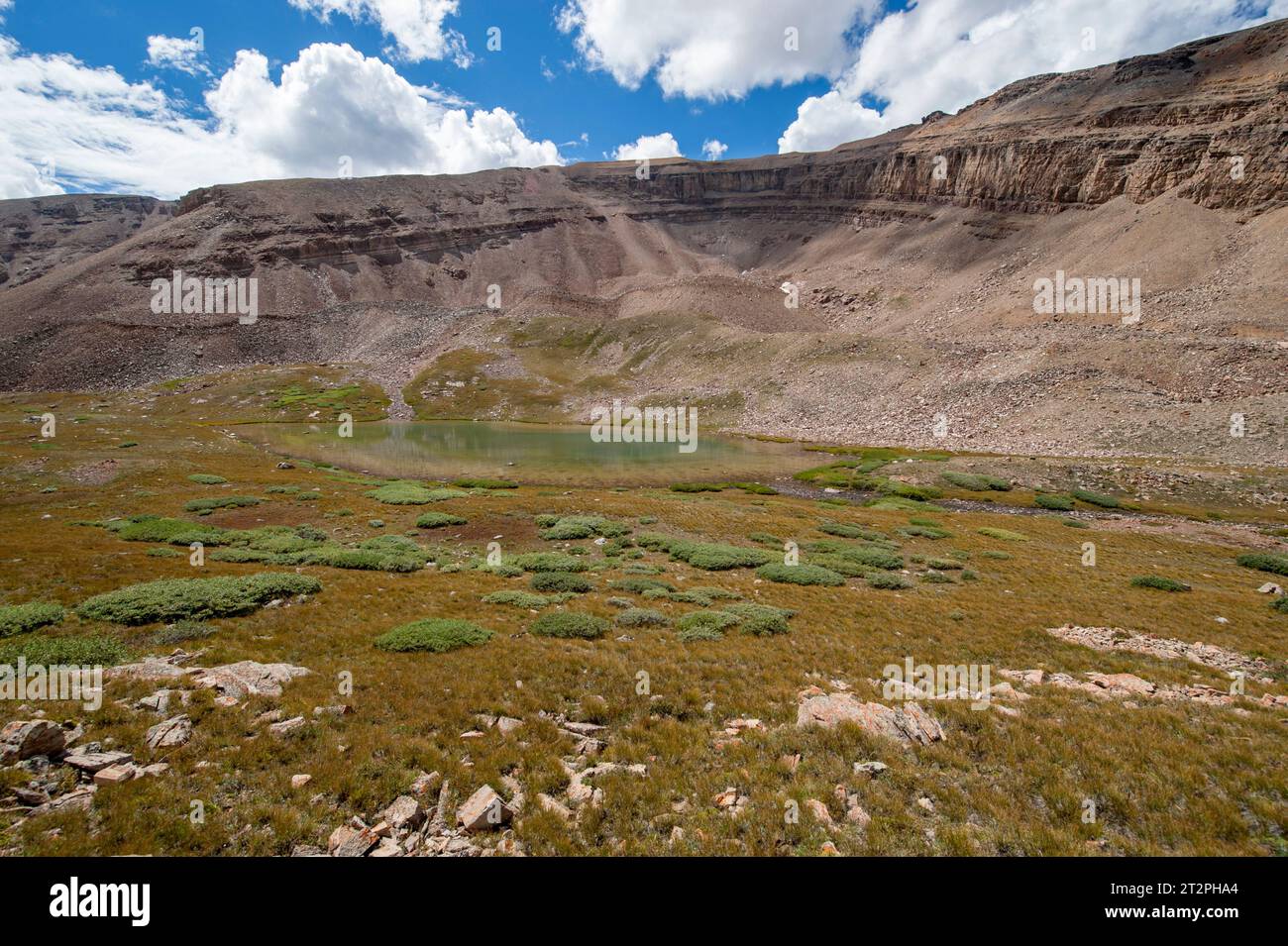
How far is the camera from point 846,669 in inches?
523

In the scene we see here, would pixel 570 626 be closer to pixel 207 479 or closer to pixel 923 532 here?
pixel 923 532

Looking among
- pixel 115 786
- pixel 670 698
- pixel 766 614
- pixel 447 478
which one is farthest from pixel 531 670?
pixel 447 478

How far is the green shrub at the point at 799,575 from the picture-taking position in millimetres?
21297

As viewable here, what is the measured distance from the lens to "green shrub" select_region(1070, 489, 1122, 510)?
139 ft

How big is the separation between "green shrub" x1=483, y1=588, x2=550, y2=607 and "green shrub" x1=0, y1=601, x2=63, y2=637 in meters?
10.3

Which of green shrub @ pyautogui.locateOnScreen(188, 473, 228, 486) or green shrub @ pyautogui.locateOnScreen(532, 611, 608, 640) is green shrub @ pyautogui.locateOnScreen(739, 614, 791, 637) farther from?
green shrub @ pyautogui.locateOnScreen(188, 473, 228, 486)

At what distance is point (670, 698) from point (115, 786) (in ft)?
29.2

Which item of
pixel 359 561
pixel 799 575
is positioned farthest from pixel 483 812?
pixel 799 575

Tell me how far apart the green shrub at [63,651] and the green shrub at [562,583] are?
10927 mm

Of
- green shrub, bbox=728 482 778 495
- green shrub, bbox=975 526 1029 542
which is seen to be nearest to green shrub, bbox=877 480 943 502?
green shrub, bbox=728 482 778 495

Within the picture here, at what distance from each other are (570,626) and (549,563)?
7654 millimetres

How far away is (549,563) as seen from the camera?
73.5ft

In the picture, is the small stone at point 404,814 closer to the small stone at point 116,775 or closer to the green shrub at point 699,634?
the small stone at point 116,775
